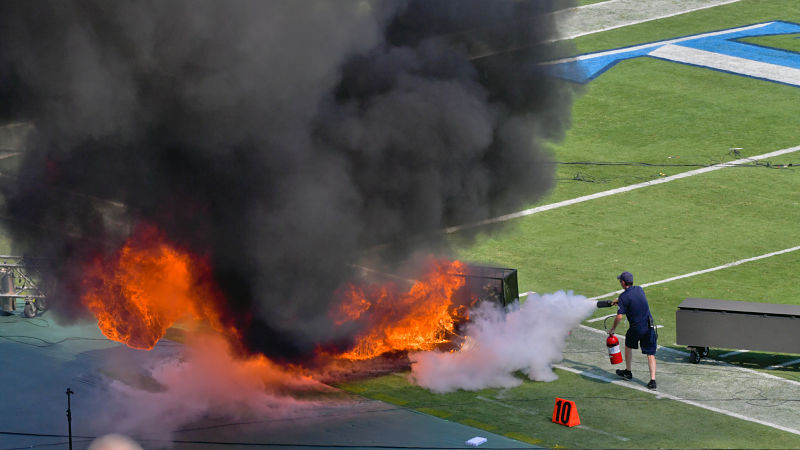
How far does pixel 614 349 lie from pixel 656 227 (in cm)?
921

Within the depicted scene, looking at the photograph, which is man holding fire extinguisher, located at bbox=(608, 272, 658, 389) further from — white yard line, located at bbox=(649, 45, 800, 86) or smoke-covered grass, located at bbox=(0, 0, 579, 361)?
white yard line, located at bbox=(649, 45, 800, 86)

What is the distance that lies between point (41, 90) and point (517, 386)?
27.1 ft

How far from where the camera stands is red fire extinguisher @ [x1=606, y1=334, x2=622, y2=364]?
20938 mm

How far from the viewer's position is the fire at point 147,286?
2003 cm

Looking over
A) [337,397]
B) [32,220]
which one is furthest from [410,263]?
[32,220]

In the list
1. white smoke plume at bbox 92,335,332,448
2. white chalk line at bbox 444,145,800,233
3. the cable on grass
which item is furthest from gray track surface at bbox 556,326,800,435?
the cable on grass

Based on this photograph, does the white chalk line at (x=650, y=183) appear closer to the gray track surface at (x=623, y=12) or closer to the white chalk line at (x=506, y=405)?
the white chalk line at (x=506, y=405)

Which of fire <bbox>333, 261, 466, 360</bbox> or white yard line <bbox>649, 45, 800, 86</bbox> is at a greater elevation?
white yard line <bbox>649, 45, 800, 86</bbox>

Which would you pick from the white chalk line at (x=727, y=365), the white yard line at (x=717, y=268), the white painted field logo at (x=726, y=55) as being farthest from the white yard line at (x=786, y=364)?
the white painted field logo at (x=726, y=55)

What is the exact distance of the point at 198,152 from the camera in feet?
63.0

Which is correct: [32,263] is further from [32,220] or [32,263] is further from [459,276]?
[459,276]

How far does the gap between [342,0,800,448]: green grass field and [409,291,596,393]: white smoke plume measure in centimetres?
28

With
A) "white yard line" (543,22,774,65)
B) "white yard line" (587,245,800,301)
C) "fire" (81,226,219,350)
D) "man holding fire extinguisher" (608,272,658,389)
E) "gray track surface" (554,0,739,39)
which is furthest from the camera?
"gray track surface" (554,0,739,39)

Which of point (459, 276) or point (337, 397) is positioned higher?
point (459, 276)
